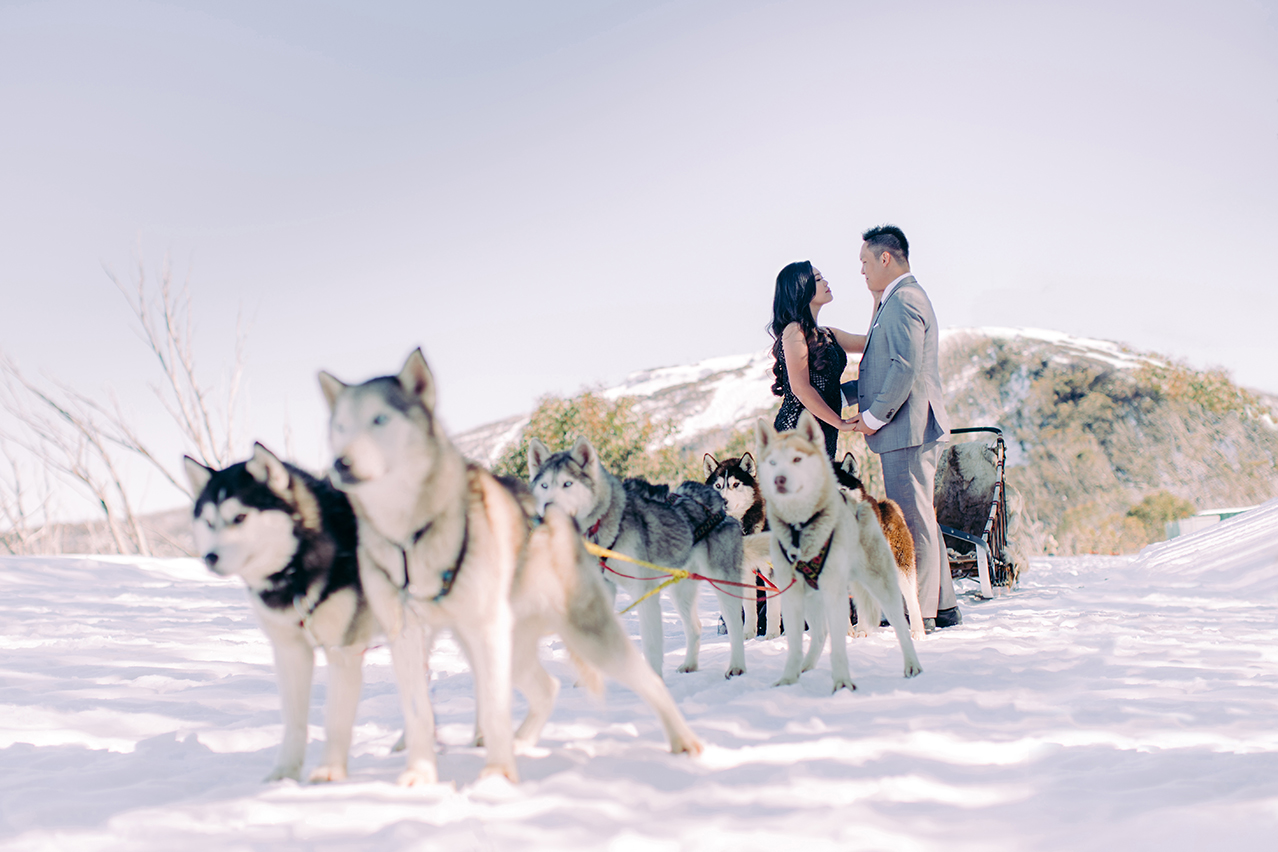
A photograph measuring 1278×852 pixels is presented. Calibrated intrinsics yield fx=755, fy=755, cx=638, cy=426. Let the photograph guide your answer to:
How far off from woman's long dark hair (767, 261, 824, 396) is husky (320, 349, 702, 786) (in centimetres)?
285

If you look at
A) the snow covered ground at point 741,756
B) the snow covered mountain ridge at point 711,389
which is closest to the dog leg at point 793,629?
the snow covered ground at point 741,756

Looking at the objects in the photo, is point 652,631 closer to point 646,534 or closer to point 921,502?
point 646,534

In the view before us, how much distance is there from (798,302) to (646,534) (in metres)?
1.84

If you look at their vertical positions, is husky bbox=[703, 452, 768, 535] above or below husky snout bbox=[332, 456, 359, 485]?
below

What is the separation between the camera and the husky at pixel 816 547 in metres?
3.68

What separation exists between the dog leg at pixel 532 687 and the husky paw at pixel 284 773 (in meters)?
0.71

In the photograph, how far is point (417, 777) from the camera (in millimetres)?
2258

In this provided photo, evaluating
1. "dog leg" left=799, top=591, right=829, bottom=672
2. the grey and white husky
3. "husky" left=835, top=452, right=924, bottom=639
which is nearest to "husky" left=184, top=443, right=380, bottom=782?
the grey and white husky

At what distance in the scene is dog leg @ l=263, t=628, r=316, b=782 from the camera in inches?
93.0

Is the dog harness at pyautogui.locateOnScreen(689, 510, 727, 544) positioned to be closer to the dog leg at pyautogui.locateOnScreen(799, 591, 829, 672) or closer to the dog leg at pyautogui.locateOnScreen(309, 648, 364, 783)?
the dog leg at pyautogui.locateOnScreen(799, 591, 829, 672)

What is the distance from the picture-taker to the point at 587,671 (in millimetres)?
2629

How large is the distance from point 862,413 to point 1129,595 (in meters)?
4.25

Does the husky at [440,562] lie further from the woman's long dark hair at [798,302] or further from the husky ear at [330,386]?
the woman's long dark hair at [798,302]

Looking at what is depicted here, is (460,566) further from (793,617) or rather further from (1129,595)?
(1129,595)
